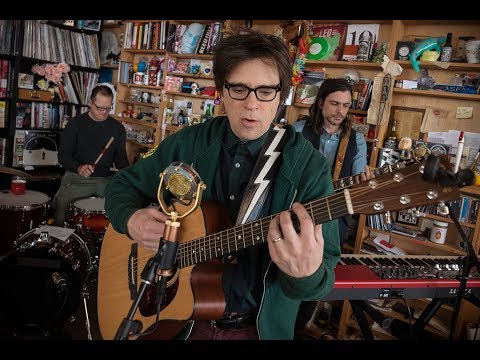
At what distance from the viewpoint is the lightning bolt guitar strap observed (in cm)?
120

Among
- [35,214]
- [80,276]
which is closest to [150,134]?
[35,214]

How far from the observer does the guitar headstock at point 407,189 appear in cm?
78

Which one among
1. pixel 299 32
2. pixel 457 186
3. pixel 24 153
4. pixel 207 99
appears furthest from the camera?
pixel 24 153

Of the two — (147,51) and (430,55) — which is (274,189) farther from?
(147,51)

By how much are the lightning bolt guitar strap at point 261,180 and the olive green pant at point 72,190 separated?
2774 millimetres

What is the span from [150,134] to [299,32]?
2584 millimetres

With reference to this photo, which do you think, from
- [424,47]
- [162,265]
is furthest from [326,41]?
[162,265]

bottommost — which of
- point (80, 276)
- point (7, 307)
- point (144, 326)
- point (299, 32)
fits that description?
point (7, 307)

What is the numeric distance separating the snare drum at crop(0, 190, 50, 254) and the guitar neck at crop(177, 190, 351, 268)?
2321mm

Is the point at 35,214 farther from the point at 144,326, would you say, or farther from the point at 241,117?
the point at 241,117

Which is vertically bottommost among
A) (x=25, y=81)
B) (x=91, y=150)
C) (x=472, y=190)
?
(x=91, y=150)

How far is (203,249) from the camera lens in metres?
1.21

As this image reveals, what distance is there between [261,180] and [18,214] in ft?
8.55
